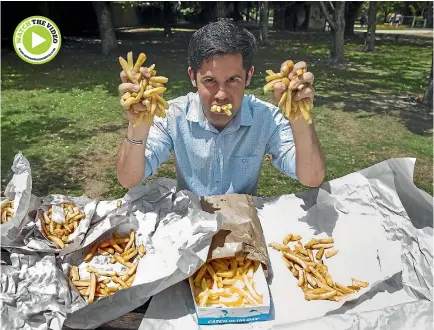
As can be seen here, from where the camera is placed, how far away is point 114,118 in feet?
29.7

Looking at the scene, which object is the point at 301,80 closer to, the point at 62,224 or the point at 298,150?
the point at 298,150

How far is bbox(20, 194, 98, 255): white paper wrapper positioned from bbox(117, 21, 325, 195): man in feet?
1.02

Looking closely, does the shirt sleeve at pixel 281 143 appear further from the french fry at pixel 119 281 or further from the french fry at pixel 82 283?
the french fry at pixel 82 283

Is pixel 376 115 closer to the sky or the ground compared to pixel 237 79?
closer to the ground

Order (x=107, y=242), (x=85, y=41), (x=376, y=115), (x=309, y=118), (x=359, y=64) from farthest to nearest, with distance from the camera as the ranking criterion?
(x=85, y=41) < (x=359, y=64) < (x=376, y=115) < (x=107, y=242) < (x=309, y=118)

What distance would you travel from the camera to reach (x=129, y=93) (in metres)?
2.31

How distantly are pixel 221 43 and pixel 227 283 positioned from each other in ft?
4.39

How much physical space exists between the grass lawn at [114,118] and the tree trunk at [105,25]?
0.68m

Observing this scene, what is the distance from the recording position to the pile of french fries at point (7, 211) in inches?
108

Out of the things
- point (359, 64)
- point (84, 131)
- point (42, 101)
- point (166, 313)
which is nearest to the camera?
point (166, 313)

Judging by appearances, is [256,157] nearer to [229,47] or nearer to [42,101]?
[229,47]

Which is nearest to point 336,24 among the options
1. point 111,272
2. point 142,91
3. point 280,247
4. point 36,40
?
point 36,40

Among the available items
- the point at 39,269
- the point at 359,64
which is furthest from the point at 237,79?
the point at 359,64

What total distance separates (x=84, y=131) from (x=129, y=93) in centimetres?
622
